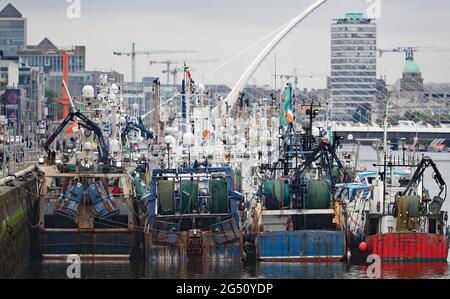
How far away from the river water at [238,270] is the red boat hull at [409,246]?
0.95ft

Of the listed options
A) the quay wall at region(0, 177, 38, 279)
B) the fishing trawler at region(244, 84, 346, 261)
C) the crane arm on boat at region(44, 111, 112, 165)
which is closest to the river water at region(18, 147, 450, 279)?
the fishing trawler at region(244, 84, 346, 261)

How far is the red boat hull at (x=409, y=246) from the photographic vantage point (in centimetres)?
5391

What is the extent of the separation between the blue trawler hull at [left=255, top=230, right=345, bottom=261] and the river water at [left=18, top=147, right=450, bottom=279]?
0.28 metres

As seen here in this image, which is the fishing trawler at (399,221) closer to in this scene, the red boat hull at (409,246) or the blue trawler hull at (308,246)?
the red boat hull at (409,246)

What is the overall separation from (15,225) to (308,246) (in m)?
10.1

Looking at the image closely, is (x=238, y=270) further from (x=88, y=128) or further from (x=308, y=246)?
(x=88, y=128)

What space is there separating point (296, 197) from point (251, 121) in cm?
4336

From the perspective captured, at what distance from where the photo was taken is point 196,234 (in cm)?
5391

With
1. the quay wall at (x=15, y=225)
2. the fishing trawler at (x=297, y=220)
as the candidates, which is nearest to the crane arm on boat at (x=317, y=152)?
the fishing trawler at (x=297, y=220)

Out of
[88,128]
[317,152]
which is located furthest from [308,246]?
[88,128]

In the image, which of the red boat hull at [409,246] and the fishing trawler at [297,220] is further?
the fishing trawler at [297,220]

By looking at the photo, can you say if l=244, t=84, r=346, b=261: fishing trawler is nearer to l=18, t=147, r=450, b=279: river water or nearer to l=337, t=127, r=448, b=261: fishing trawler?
l=18, t=147, r=450, b=279: river water
